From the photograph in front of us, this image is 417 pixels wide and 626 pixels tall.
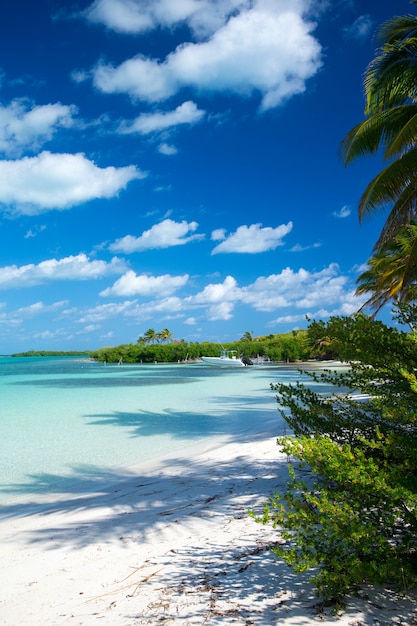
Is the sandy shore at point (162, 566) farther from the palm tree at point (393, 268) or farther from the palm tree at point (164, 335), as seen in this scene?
the palm tree at point (164, 335)

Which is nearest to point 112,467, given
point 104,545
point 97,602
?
point 104,545

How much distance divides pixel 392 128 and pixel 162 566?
379 inches

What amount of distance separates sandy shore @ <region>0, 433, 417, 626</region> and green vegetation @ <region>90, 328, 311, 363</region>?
75.2 metres

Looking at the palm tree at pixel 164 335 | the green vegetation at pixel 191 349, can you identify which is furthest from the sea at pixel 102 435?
the palm tree at pixel 164 335

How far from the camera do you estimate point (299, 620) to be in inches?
85.7

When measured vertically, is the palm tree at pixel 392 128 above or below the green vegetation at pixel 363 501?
above

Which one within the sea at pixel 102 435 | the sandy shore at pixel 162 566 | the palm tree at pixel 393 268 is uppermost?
the palm tree at pixel 393 268

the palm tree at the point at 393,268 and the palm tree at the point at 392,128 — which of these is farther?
the palm tree at the point at 393,268

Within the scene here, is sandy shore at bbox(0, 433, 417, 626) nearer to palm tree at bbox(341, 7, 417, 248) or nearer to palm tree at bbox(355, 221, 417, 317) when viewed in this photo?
palm tree at bbox(341, 7, 417, 248)

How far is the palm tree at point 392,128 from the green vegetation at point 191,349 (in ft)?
230

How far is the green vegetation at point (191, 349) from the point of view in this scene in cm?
8250

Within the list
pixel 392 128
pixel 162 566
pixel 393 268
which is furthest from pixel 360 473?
pixel 393 268

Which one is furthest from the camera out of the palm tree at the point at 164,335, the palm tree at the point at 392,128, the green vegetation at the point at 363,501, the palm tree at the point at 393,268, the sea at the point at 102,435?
the palm tree at the point at 164,335

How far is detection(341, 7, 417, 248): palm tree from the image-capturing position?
8602mm
